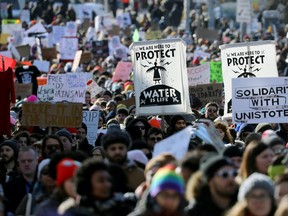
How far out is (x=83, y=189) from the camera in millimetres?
9227

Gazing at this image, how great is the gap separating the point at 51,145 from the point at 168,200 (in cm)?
450

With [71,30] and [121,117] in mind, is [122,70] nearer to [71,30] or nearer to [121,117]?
[71,30]

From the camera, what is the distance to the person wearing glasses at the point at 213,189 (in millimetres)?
9172

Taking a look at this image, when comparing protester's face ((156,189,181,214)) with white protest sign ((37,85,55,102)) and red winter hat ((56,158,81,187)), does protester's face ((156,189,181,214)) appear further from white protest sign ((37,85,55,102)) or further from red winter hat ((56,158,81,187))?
white protest sign ((37,85,55,102))

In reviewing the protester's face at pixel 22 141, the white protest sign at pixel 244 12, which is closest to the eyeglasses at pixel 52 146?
the protester's face at pixel 22 141

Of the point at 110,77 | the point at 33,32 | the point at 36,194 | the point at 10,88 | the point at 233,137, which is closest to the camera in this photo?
the point at 36,194

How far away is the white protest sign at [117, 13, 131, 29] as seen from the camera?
143 feet

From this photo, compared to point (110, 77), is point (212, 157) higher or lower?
lower

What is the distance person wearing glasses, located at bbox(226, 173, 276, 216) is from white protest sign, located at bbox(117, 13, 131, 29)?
3443cm

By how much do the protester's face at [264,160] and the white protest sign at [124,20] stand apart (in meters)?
33.0

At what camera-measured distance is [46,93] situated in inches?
813

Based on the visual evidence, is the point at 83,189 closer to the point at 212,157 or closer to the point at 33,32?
the point at 212,157

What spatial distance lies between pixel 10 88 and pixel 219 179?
8.13m

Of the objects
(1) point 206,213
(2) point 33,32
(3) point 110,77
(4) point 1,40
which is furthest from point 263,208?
(4) point 1,40
